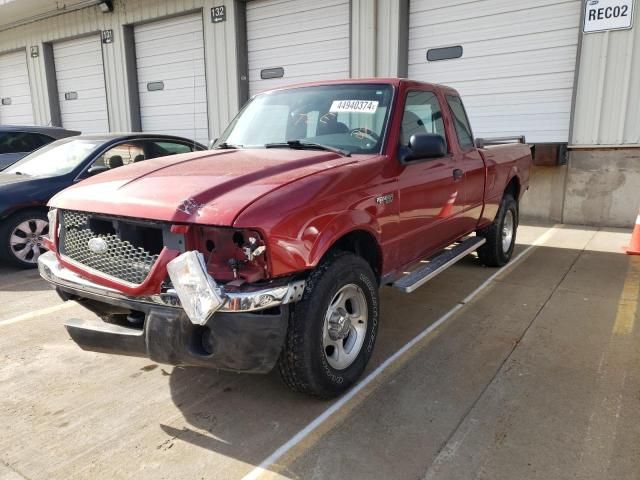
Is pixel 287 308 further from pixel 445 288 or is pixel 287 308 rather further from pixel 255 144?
pixel 445 288

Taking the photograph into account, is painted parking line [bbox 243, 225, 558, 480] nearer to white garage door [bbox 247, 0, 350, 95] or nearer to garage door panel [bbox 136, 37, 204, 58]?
white garage door [bbox 247, 0, 350, 95]

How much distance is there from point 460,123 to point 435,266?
166cm

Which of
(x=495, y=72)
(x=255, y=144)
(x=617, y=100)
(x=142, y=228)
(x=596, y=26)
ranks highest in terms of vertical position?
(x=596, y=26)

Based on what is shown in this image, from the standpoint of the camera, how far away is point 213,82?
12.0 m

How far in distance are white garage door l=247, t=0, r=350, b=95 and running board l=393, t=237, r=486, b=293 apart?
21.1ft

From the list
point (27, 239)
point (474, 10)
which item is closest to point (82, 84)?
point (27, 239)

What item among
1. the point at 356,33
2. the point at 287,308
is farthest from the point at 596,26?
the point at 287,308

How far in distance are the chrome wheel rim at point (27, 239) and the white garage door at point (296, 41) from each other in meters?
6.63

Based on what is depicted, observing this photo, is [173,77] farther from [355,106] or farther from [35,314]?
[355,106]

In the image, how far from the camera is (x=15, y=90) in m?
18.0

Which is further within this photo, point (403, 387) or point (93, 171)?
point (93, 171)

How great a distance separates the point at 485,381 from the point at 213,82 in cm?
1068

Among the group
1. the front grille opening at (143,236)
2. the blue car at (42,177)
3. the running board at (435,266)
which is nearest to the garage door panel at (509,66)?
the running board at (435,266)

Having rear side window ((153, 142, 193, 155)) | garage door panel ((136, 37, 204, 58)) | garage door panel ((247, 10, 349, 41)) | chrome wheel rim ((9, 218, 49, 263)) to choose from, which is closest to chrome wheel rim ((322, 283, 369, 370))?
chrome wheel rim ((9, 218, 49, 263))
